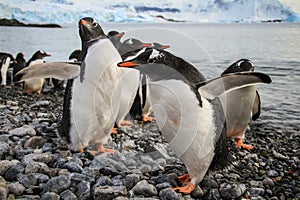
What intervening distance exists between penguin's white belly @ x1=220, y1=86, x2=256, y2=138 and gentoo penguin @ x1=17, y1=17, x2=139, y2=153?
1.40 meters

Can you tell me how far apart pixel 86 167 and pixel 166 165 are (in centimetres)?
68

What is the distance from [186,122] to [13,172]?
3.99ft

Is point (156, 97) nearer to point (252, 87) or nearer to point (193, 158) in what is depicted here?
point (193, 158)

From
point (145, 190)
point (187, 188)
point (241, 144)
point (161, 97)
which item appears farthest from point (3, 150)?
point (241, 144)

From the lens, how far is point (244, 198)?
2592 millimetres

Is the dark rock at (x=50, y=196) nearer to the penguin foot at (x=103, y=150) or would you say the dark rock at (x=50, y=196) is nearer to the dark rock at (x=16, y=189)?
the dark rock at (x=16, y=189)

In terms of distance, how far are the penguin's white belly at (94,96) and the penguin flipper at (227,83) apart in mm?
1005

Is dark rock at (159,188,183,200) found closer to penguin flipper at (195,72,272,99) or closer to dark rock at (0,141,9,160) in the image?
penguin flipper at (195,72,272,99)

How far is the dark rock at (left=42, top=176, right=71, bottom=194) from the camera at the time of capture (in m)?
2.30

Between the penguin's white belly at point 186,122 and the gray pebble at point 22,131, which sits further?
the gray pebble at point 22,131

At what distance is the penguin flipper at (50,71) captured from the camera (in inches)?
122

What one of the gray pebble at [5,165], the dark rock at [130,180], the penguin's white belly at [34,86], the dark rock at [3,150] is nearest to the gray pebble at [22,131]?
the dark rock at [3,150]

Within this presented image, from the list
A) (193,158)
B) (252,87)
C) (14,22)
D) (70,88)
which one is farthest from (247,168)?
(14,22)

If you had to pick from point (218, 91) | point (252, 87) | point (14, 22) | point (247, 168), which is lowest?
point (14, 22)
